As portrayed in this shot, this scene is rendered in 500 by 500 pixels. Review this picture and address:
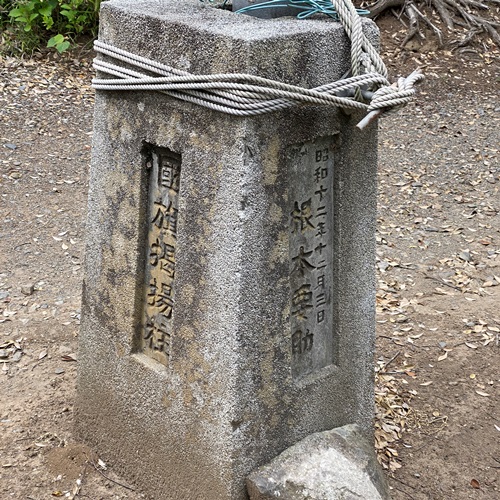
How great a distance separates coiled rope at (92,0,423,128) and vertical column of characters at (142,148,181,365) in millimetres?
284

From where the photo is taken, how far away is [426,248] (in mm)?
6207

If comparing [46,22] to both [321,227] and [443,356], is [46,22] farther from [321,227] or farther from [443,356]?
[321,227]

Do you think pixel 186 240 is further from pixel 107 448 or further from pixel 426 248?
pixel 426 248

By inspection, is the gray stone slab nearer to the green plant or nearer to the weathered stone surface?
the weathered stone surface

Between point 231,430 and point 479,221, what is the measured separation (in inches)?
163

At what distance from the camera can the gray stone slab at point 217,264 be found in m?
2.86

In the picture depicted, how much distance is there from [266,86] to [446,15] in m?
7.96

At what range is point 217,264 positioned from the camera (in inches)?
115

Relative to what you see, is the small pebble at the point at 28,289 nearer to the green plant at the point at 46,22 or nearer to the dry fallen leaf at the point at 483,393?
the dry fallen leaf at the point at 483,393

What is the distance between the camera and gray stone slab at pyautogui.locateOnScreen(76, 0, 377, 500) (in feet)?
9.37

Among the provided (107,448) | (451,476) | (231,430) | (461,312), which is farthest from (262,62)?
(461,312)

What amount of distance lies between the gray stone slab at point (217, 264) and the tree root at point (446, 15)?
6828mm

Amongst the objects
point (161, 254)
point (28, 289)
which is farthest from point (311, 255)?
point (28, 289)

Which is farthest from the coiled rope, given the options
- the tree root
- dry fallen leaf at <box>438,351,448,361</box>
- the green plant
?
the tree root
